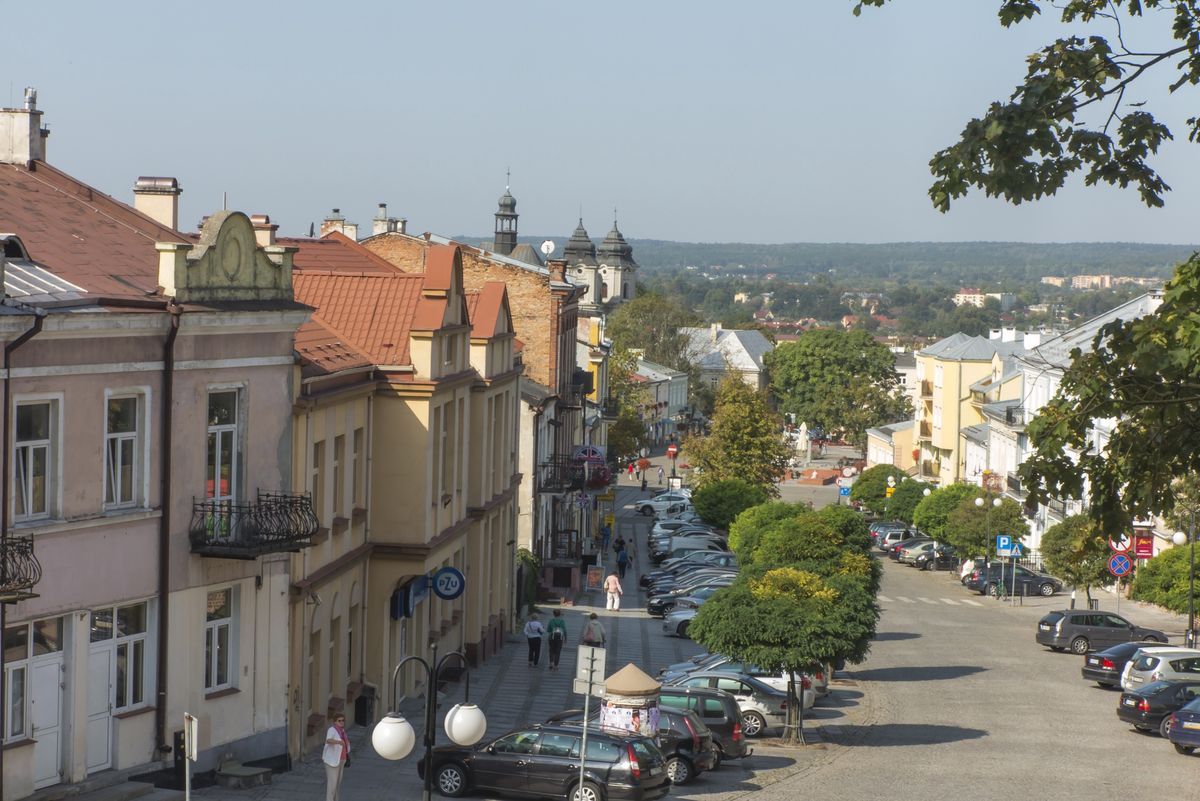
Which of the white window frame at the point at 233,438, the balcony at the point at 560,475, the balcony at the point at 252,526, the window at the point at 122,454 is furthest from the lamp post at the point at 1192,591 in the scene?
the window at the point at 122,454

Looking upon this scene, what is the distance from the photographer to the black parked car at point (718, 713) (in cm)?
2839

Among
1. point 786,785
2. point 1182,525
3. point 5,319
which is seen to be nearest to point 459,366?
point 786,785

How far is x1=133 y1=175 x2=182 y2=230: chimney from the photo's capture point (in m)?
28.6

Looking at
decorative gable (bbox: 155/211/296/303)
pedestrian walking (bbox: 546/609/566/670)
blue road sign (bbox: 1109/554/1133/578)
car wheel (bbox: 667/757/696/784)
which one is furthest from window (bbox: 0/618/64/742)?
blue road sign (bbox: 1109/554/1133/578)

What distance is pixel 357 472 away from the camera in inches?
1153

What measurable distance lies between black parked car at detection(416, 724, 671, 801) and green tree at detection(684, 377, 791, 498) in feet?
170

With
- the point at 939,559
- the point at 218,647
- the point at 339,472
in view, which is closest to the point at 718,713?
the point at 339,472

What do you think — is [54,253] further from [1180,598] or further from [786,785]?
[1180,598]

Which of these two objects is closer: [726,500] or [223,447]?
[223,447]

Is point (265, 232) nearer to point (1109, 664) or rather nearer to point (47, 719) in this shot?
point (47, 719)

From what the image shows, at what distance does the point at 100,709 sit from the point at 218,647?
268cm

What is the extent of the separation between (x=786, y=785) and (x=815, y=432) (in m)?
122

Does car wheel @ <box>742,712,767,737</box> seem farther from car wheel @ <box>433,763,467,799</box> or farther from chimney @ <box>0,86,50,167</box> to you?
chimney @ <box>0,86,50,167</box>

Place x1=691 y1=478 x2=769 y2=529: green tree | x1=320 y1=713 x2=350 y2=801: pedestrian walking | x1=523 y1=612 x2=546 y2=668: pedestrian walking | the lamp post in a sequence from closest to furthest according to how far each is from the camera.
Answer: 1. x1=320 y1=713 x2=350 y2=801: pedestrian walking
2. x1=523 y1=612 x2=546 y2=668: pedestrian walking
3. the lamp post
4. x1=691 y1=478 x2=769 y2=529: green tree
